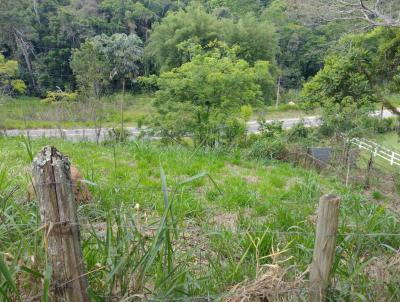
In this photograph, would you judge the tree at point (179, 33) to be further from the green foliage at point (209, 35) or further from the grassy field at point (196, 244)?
the grassy field at point (196, 244)

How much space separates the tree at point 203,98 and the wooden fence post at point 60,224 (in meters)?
9.95

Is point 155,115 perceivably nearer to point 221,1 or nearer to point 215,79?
point 215,79

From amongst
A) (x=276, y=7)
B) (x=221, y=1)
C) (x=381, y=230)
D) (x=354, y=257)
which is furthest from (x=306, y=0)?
(x=221, y=1)

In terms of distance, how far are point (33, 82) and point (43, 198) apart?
1218 inches

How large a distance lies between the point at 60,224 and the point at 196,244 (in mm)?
747

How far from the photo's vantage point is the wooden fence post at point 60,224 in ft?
4.34

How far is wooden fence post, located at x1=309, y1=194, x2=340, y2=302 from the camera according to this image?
4.70ft

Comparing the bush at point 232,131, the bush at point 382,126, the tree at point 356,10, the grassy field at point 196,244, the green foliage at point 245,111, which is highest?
the tree at point 356,10

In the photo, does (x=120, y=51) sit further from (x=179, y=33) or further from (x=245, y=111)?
(x=245, y=111)

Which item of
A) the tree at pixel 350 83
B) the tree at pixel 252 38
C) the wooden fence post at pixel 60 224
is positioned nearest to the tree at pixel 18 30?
the tree at pixel 252 38

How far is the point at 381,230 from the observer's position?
113 inches

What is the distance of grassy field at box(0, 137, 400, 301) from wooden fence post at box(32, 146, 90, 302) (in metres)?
0.08

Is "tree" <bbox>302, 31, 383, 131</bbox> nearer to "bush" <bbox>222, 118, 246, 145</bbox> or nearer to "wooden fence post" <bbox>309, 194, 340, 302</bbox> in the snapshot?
"bush" <bbox>222, 118, 246, 145</bbox>

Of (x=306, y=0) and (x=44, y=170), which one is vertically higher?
(x=306, y=0)
